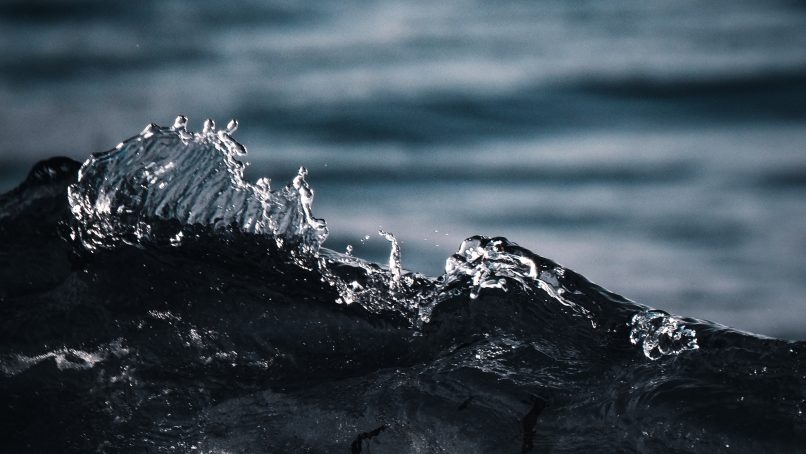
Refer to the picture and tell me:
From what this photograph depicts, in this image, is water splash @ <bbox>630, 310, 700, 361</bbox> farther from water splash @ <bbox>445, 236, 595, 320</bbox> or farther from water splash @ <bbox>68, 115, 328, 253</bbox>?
water splash @ <bbox>68, 115, 328, 253</bbox>

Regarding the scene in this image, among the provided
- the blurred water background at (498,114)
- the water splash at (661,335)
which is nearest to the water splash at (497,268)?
the water splash at (661,335)

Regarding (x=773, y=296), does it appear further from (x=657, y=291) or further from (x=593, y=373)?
(x=593, y=373)

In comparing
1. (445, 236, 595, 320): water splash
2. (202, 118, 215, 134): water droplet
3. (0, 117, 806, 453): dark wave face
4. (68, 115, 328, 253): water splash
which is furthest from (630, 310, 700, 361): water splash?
(202, 118, 215, 134): water droplet

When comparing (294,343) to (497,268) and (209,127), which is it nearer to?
(497,268)

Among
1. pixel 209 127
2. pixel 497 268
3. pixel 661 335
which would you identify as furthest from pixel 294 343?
pixel 661 335

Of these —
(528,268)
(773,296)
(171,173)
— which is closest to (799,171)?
(773,296)

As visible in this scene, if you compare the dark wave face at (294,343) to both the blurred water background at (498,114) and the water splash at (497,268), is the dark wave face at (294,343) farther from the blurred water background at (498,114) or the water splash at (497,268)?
the blurred water background at (498,114)
